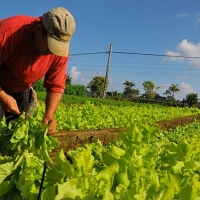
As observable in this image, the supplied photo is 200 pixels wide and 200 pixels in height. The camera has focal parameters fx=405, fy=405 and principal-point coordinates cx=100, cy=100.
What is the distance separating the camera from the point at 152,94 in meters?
80.3

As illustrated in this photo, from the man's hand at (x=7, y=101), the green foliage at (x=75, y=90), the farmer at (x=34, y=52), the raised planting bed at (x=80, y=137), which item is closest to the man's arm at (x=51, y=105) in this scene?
the farmer at (x=34, y=52)

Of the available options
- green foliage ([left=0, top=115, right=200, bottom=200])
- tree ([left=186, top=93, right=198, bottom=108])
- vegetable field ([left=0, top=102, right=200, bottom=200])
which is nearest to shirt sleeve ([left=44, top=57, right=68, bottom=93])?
vegetable field ([left=0, top=102, right=200, bottom=200])

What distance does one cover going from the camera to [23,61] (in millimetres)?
4086

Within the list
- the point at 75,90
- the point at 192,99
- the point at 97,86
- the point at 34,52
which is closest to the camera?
the point at 34,52

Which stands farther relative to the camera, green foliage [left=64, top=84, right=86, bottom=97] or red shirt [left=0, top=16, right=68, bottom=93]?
green foliage [left=64, top=84, right=86, bottom=97]

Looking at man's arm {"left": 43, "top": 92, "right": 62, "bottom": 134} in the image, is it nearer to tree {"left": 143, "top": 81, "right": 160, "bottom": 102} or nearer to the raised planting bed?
the raised planting bed

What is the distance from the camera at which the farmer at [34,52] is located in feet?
12.3

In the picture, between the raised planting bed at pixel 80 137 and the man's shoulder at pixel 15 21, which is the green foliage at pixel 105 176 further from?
the raised planting bed at pixel 80 137

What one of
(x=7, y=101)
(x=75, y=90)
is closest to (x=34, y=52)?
(x=7, y=101)

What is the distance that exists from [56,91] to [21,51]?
81cm

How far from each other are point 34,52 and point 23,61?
16cm

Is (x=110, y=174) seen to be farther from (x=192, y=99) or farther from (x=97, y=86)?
(x=97, y=86)

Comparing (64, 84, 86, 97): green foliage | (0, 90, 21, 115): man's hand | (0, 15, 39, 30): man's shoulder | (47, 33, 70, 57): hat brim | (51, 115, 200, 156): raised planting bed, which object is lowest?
(51, 115, 200, 156): raised planting bed

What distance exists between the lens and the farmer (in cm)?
375
